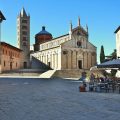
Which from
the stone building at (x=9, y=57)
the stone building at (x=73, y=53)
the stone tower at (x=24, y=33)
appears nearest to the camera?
the stone building at (x=9, y=57)

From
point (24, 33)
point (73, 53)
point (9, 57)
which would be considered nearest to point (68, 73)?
point (73, 53)

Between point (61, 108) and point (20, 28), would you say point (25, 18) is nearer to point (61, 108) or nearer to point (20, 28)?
point (20, 28)

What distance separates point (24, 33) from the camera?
96438mm

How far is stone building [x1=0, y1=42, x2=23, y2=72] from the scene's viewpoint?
235ft

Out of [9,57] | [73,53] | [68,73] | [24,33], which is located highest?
[24,33]

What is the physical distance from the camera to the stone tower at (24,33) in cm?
9456

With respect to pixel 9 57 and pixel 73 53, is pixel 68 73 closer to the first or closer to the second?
pixel 73 53

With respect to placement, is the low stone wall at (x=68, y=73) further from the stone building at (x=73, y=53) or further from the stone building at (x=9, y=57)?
the stone building at (x=9, y=57)

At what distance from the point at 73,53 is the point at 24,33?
27.1m

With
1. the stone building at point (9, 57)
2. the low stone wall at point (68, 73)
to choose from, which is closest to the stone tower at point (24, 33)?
the stone building at point (9, 57)

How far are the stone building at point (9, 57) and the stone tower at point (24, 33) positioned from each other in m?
5.46

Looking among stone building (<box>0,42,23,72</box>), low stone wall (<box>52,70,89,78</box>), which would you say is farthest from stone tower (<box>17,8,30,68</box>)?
low stone wall (<box>52,70,89,78</box>)

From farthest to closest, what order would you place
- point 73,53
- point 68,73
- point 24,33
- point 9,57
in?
point 24,33 < point 9,57 < point 73,53 < point 68,73

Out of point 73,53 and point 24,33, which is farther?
point 24,33
